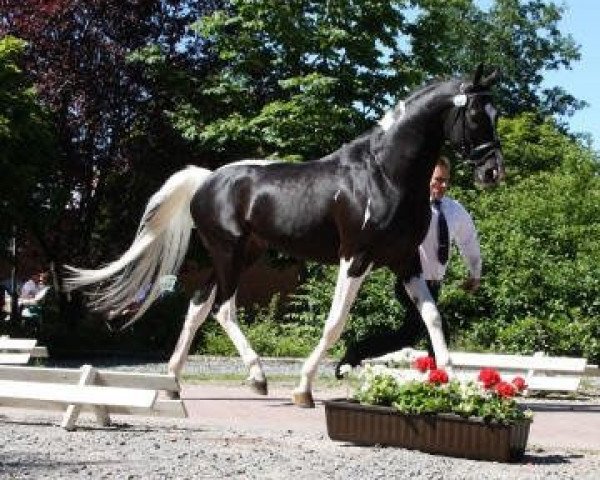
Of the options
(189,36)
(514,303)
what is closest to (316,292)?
(514,303)

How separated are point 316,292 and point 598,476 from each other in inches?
499

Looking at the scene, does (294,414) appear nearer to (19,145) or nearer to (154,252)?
(154,252)

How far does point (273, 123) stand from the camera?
24.7 meters

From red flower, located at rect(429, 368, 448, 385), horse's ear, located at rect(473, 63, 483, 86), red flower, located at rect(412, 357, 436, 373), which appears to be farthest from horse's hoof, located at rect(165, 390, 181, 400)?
horse's ear, located at rect(473, 63, 483, 86)

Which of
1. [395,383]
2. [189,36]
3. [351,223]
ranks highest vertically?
[189,36]

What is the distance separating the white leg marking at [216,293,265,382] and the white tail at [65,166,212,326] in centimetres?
88

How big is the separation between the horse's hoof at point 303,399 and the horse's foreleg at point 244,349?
3.50 feet

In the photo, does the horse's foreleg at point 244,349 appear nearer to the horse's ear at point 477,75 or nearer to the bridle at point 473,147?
the bridle at point 473,147

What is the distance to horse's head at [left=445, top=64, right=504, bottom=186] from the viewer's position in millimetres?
10000

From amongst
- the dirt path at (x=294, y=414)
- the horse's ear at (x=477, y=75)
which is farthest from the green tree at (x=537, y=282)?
the horse's ear at (x=477, y=75)

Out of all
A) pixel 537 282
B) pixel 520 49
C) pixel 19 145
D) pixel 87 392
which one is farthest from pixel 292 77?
pixel 520 49

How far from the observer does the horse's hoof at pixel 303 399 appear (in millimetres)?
10320

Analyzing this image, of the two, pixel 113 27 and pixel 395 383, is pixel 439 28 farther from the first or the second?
pixel 395 383

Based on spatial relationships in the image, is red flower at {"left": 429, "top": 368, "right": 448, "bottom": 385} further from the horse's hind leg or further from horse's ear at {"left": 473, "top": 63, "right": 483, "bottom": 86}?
the horse's hind leg
